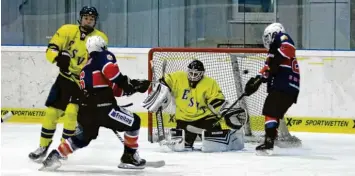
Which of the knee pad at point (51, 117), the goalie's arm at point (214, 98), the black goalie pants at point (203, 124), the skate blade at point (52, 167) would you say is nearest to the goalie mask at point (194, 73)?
the goalie's arm at point (214, 98)

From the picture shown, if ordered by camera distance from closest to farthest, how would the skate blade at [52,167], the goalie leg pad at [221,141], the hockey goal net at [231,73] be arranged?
the skate blade at [52,167]
the goalie leg pad at [221,141]
the hockey goal net at [231,73]

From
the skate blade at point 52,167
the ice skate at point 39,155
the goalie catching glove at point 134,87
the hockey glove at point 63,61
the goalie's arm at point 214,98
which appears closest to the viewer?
the goalie catching glove at point 134,87

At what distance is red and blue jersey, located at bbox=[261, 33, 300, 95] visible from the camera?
5855 mm

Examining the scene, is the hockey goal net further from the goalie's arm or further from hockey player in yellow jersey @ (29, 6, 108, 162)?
hockey player in yellow jersey @ (29, 6, 108, 162)

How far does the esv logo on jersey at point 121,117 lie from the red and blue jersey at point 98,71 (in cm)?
17

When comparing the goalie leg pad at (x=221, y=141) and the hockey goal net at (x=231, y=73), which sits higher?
the hockey goal net at (x=231, y=73)

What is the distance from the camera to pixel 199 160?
560cm

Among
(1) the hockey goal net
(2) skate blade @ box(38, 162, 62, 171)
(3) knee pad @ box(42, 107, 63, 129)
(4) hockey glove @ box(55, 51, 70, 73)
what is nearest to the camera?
(2) skate blade @ box(38, 162, 62, 171)

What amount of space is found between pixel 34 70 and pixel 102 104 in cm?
373

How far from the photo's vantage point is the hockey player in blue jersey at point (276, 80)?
A: 5859 millimetres

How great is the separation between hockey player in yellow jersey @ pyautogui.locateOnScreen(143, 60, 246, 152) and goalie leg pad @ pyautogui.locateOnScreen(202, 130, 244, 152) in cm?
2

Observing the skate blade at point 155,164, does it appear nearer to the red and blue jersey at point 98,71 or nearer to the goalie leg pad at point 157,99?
the red and blue jersey at point 98,71

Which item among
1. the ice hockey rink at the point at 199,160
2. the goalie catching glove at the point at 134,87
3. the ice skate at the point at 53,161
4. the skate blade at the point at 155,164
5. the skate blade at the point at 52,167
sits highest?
the goalie catching glove at the point at 134,87

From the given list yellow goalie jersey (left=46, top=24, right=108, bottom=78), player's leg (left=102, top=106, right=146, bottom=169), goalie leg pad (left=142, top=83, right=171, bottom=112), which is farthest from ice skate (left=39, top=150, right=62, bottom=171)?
goalie leg pad (left=142, top=83, right=171, bottom=112)
